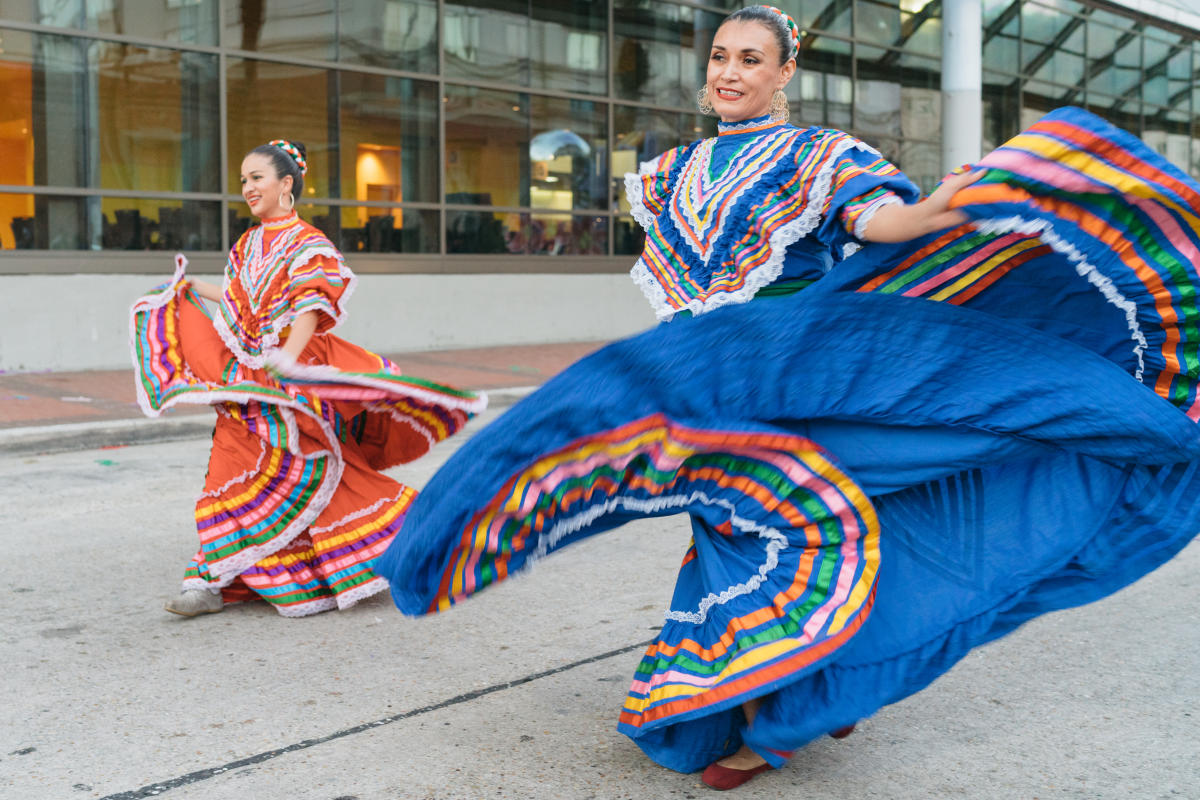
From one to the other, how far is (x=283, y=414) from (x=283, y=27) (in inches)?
430

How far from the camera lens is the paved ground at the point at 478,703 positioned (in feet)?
10.2

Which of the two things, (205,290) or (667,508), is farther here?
(205,290)

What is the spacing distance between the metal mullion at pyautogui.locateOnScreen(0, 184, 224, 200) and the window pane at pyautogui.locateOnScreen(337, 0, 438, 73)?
2.61m

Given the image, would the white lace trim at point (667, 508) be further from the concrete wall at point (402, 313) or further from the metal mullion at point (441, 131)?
the metal mullion at point (441, 131)

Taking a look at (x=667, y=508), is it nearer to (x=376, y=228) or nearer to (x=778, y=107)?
(x=778, y=107)

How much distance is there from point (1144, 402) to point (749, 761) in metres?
1.26

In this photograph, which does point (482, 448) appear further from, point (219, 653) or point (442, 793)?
point (219, 653)

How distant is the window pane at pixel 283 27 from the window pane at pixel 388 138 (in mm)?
513

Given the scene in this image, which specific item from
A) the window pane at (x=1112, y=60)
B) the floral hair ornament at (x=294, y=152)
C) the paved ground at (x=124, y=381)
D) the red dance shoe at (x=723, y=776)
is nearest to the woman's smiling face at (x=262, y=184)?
the floral hair ornament at (x=294, y=152)

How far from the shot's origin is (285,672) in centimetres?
394

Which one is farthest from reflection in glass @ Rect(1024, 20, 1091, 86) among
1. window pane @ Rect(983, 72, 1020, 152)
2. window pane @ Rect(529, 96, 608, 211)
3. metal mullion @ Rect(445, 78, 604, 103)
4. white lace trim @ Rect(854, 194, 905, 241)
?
white lace trim @ Rect(854, 194, 905, 241)

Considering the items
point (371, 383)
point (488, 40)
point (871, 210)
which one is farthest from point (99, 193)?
point (871, 210)

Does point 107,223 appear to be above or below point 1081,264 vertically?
above

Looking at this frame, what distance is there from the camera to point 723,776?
305 cm
